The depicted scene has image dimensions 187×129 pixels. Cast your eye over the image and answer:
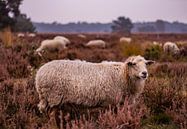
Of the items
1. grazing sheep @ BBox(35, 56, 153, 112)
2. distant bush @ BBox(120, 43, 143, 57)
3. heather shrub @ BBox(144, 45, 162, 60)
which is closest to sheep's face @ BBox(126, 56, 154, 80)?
grazing sheep @ BBox(35, 56, 153, 112)

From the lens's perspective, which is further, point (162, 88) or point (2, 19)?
point (2, 19)

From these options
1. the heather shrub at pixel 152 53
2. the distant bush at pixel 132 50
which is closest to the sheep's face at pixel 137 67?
the distant bush at pixel 132 50

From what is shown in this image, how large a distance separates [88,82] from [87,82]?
0.02 meters

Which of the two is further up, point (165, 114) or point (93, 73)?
point (93, 73)

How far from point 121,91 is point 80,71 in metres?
0.86

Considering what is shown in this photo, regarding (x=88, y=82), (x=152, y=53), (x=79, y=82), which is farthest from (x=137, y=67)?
(x=152, y=53)

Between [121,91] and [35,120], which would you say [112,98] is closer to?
[121,91]

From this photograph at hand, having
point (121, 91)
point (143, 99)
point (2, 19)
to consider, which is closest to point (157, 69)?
point (143, 99)

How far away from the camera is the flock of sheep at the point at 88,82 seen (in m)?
7.11

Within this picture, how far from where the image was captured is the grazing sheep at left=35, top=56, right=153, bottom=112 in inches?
280

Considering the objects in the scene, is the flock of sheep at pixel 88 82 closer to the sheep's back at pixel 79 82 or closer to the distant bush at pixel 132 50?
the sheep's back at pixel 79 82

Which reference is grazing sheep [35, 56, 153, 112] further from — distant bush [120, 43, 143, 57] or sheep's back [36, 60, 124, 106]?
distant bush [120, 43, 143, 57]

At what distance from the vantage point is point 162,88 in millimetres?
8414

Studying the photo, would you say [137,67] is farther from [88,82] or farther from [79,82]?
[79,82]
